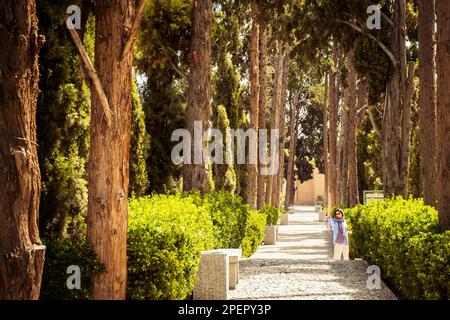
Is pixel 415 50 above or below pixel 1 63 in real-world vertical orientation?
above

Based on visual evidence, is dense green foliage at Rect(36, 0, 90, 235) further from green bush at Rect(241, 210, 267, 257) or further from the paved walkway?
green bush at Rect(241, 210, 267, 257)

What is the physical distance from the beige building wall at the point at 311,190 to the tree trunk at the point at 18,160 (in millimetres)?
72439

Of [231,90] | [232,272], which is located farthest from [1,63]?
[231,90]

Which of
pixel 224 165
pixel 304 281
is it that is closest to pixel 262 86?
pixel 224 165

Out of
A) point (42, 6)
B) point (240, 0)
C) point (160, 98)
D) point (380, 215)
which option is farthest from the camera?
point (240, 0)

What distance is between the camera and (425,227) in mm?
8422

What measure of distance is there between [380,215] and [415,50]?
328 inches

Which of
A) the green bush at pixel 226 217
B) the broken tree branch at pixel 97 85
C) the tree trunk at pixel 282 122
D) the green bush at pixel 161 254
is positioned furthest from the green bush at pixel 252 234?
the tree trunk at pixel 282 122

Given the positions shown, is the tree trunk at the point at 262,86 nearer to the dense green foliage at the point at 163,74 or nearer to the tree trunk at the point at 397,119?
the dense green foliage at the point at 163,74

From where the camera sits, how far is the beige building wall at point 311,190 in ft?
252

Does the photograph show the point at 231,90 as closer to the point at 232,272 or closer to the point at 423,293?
the point at 232,272

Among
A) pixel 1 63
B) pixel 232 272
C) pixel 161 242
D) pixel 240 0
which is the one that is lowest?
pixel 232 272

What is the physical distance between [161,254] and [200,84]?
717 centimetres

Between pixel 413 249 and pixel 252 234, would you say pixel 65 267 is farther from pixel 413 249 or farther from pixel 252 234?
pixel 252 234
